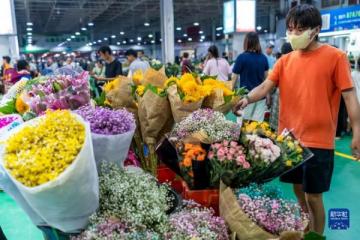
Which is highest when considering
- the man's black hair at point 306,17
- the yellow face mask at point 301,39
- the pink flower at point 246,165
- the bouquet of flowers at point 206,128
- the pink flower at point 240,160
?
the man's black hair at point 306,17

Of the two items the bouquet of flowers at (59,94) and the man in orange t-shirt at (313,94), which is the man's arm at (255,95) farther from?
the bouquet of flowers at (59,94)

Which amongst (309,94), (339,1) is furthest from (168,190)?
(339,1)

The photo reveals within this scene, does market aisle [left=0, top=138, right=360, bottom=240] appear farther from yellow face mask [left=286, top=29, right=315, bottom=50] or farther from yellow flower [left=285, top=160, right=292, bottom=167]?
yellow flower [left=285, top=160, right=292, bottom=167]

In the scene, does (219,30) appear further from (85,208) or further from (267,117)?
(85,208)

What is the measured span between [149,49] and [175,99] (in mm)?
43471

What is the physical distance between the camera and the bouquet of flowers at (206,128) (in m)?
1.55

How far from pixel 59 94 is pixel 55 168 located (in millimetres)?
691

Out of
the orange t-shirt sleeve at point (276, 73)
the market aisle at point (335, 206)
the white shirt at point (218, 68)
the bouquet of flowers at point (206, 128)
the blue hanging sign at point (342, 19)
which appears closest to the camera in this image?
the bouquet of flowers at point (206, 128)

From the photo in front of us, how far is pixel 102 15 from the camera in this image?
27.1 m

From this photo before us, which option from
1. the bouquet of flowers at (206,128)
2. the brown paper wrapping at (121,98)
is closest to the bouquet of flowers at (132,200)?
the bouquet of flowers at (206,128)

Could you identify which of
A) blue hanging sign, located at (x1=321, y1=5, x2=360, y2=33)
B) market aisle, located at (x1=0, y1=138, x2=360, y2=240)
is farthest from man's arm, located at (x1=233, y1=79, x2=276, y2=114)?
blue hanging sign, located at (x1=321, y1=5, x2=360, y2=33)

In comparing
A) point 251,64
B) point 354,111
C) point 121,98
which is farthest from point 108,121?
point 251,64

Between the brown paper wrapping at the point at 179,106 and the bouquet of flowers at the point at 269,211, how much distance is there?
51 centimetres

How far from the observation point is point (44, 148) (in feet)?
3.96
